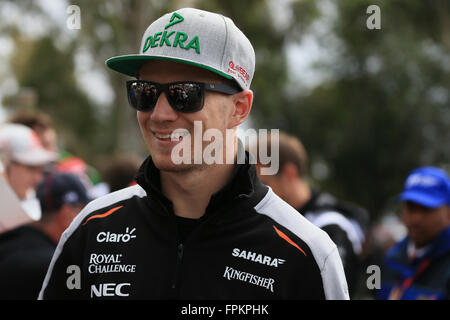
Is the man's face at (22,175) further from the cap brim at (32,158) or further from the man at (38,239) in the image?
the man at (38,239)

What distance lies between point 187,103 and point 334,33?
20.7m

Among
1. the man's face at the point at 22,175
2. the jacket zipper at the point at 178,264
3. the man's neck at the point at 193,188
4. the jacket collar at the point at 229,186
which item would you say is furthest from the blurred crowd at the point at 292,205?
the jacket zipper at the point at 178,264

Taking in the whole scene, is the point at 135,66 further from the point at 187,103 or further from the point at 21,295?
the point at 21,295

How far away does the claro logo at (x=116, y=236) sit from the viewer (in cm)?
233

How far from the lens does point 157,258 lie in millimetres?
2271

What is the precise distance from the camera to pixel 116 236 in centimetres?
234

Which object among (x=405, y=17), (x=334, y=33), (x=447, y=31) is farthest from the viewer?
(x=334, y=33)

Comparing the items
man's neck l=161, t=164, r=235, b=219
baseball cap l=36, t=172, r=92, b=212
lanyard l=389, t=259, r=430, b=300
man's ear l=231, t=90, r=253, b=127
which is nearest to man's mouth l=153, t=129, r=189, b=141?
man's neck l=161, t=164, r=235, b=219

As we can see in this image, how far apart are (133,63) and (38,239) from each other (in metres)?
1.59

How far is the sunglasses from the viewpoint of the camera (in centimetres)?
224

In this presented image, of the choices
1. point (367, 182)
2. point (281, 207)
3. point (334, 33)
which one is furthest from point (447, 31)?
point (281, 207)

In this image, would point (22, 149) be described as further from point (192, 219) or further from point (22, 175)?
point (192, 219)

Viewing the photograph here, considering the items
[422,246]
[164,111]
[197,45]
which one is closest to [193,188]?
[164,111]

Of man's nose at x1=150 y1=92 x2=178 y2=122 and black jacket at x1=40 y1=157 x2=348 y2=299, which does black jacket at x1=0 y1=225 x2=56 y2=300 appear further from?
man's nose at x1=150 y1=92 x2=178 y2=122
